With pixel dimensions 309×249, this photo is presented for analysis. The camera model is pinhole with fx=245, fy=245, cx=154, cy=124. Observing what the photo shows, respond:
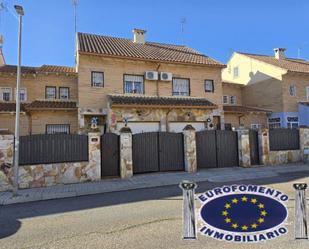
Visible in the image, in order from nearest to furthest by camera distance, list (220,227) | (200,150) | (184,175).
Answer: (220,227), (184,175), (200,150)

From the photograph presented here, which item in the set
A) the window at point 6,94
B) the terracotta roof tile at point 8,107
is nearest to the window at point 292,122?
the terracotta roof tile at point 8,107

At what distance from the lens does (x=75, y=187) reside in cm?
992

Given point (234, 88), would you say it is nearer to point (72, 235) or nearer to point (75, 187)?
point (75, 187)

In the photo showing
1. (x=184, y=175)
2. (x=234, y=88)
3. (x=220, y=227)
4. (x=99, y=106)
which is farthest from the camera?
(x=234, y=88)

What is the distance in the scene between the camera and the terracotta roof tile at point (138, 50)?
18.2 metres

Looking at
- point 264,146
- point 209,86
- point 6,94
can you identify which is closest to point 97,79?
point 6,94

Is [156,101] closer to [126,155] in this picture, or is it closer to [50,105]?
[126,155]

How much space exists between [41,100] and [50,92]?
3.19ft

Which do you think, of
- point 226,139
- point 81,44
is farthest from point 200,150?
point 81,44

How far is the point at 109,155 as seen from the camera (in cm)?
1179

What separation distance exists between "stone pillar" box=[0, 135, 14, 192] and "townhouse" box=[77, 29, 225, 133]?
7228mm

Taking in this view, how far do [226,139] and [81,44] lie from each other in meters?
12.4

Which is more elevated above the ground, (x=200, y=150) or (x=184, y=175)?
(x=200, y=150)

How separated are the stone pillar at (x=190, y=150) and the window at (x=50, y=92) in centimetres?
1254
